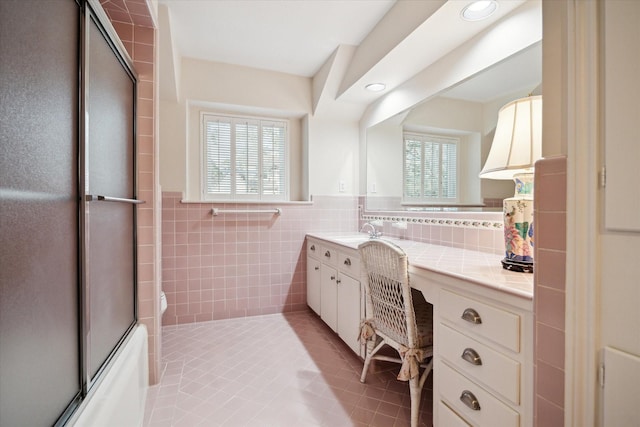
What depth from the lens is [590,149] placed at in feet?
2.52

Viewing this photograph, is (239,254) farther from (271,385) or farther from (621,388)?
(621,388)

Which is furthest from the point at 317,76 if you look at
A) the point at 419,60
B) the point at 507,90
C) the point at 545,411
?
the point at 545,411

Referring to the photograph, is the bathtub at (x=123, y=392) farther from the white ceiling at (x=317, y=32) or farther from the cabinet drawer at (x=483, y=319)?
the white ceiling at (x=317, y=32)

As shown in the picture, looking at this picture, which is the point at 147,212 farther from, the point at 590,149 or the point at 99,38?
the point at 590,149

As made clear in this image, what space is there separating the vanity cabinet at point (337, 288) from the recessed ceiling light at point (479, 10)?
4.95ft

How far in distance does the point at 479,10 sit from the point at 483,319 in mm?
1579

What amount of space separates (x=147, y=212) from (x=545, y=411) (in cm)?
200

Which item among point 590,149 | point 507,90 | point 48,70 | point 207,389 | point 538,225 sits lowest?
point 207,389

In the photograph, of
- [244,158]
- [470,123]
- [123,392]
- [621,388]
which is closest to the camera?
[621,388]

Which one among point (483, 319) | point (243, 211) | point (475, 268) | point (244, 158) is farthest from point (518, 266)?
point (244, 158)

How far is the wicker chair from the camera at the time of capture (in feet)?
4.57

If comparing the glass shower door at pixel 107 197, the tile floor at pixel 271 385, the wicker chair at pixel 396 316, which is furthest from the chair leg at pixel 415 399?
the glass shower door at pixel 107 197

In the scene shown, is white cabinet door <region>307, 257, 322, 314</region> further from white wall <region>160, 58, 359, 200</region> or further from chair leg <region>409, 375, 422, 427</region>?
chair leg <region>409, 375, 422, 427</region>

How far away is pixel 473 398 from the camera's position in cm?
109
